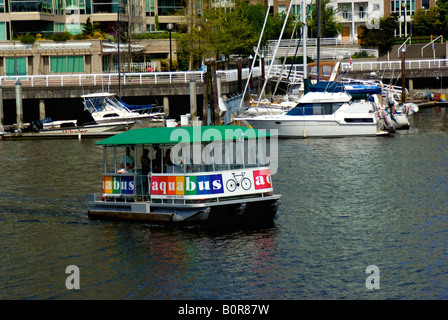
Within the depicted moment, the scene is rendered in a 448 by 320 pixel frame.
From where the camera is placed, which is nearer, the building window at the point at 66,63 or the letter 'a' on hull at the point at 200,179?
the letter 'a' on hull at the point at 200,179

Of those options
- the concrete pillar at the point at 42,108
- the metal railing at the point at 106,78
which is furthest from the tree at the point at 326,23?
the concrete pillar at the point at 42,108

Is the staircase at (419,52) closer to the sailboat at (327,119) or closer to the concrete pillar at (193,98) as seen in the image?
the concrete pillar at (193,98)

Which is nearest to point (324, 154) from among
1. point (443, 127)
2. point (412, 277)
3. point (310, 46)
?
point (443, 127)

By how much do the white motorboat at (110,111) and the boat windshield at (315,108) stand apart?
10.9m

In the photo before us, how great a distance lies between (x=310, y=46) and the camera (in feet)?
308

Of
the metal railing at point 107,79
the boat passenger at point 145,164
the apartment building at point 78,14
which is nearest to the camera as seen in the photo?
the boat passenger at point 145,164

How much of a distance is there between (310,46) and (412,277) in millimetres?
73593

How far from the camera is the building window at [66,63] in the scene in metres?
81.1

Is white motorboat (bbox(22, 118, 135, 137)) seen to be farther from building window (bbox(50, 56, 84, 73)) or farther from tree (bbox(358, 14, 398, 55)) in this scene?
tree (bbox(358, 14, 398, 55))

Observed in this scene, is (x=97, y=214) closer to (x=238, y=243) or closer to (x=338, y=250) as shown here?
(x=238, y=243)

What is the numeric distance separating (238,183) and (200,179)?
4.37ft

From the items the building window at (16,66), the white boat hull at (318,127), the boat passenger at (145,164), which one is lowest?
the white boat hull at (318,127)

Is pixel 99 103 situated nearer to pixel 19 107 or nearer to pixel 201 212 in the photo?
pixel 19 107

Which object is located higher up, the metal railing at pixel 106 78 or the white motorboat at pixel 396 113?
the metal railing at pixel 106 78
